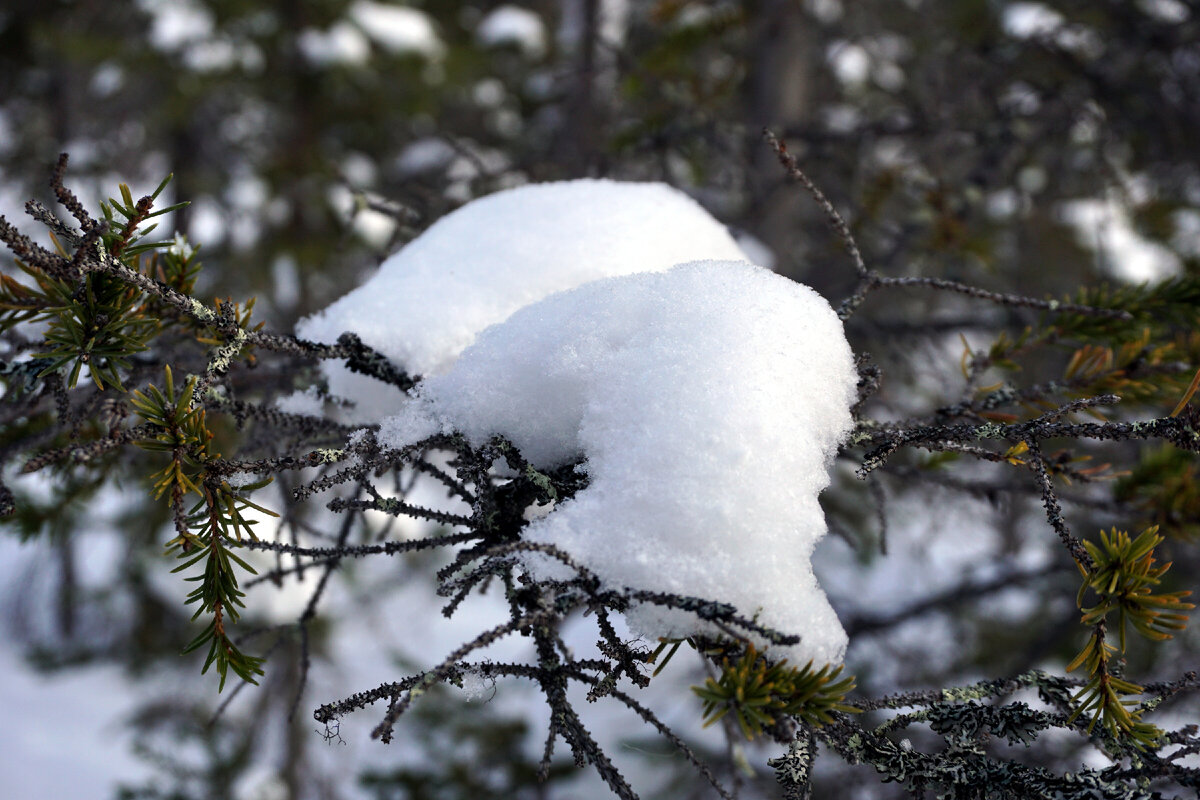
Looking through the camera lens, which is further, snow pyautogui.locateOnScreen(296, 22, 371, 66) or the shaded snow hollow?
snow pyautogui.locateOnScreen(296, 22, 371, 66)

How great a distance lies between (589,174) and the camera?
7.63 feet

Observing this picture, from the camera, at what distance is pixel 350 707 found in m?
0.73

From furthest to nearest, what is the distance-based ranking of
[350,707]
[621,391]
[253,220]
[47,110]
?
[47,110], [253,220], [621,391], [350,707]

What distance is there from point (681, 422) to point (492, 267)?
54 cm

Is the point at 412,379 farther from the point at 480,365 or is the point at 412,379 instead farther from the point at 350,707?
the point at 350,707

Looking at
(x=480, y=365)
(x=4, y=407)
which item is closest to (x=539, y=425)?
(x=480, y=365)

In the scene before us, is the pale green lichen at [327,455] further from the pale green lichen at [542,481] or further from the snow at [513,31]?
the snow at [513,31]

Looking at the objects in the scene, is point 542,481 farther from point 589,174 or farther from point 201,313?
point 589,174

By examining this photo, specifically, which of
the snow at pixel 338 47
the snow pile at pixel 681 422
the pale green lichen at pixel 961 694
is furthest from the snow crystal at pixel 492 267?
the snow at pixel 338 47

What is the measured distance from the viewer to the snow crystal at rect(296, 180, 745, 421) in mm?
1145

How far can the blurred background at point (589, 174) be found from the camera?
2570mm

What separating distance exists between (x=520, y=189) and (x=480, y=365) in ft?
1.86

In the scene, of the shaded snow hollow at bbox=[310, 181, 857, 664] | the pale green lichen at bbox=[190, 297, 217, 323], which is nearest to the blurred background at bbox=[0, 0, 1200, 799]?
the shaded snow hollow at bbox=[310, 181, 857, 664]

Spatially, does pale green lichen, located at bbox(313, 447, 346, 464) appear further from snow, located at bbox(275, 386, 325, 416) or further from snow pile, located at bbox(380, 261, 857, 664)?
snow, located at bbox(275, 386, 325, 416)
